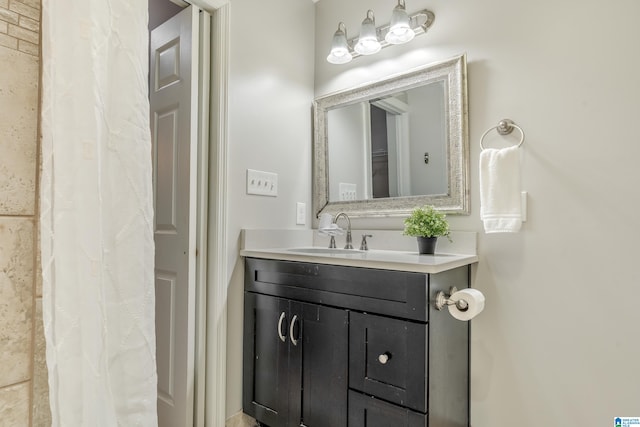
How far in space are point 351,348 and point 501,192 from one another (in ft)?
2.74

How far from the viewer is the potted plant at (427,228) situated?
1476 millimetres

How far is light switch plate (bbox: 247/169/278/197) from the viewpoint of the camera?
1.69 metres

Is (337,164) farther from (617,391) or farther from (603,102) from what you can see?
(617,391)

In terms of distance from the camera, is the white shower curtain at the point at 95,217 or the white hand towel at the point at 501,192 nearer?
the white shower curtain at the point at 95,217

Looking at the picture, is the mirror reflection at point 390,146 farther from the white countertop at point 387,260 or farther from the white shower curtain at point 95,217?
the white shower curtain at point 95,217

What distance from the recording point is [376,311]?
122 centimetres

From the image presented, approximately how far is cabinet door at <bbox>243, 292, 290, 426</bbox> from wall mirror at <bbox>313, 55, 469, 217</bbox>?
69 cm

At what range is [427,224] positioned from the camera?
1484 mm

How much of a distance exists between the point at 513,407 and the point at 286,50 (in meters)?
2.02

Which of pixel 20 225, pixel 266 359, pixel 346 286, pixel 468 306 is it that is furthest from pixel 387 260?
pixel 20 225

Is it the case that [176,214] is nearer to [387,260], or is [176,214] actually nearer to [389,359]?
[387,260]

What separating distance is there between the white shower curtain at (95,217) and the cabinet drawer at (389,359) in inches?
28.6

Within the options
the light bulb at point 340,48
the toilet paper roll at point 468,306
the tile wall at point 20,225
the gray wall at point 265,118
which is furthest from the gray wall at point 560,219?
the tile wall at point 20,225

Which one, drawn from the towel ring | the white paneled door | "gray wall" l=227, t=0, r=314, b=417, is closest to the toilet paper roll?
the towel ring
